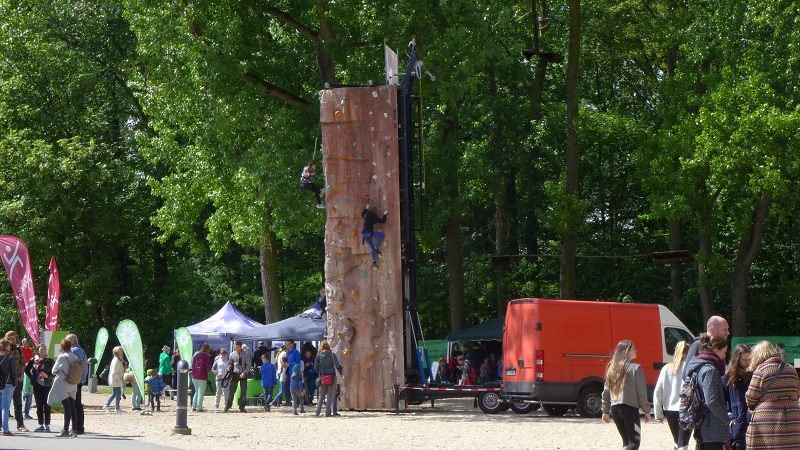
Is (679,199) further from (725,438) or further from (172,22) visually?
(725,438)

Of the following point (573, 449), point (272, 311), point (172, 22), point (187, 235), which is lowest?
point (573, 449)

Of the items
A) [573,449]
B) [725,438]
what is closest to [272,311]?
[573,449]

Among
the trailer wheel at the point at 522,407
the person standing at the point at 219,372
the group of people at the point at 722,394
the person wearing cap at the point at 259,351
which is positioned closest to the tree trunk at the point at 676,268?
the trailer wheel at the point at 522,407

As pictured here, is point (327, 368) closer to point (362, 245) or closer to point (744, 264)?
point (362, 245)

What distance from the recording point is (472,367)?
28812 millimetres

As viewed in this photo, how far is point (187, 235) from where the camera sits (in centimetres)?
3008

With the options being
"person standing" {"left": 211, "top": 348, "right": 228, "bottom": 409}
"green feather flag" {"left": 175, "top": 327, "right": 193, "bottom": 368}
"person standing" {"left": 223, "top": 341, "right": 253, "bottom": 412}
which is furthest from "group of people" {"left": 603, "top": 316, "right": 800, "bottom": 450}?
"person standing" {"left": 211, "top": 348, "right": 228, "bottom": 409}

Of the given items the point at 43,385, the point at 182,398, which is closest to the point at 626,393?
the point at 182,398

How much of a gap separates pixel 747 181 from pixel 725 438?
20360 millimetres

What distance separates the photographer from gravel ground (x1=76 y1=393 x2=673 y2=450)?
14688 millimetres

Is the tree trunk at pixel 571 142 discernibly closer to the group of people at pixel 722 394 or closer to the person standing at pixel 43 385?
the person standing at pixel 43 385

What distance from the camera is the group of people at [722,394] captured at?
7918mm

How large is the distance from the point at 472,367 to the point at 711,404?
20.5 metres

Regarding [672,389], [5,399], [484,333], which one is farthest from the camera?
[484,333]
